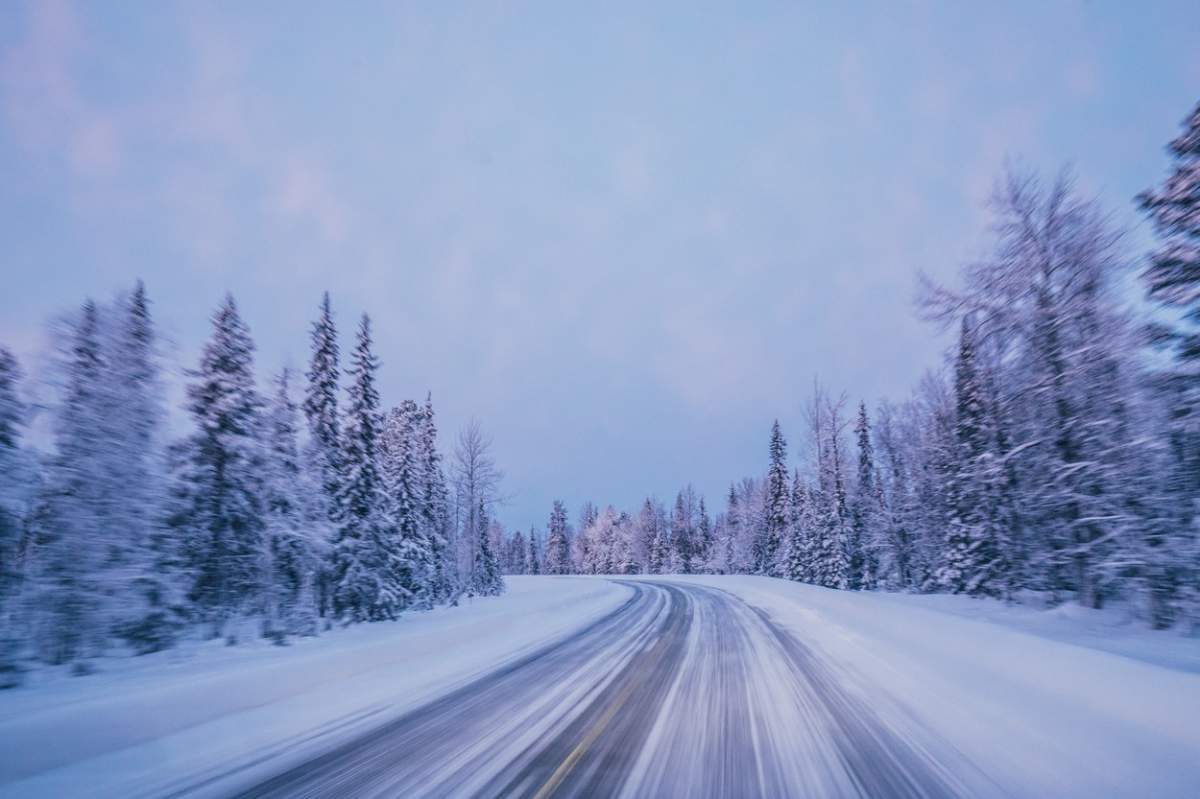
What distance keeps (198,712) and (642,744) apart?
584 cm

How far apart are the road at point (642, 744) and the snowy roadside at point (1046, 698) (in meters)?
0.61

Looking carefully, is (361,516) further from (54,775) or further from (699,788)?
(699,788)

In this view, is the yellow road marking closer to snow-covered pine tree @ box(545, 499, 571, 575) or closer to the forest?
the forest

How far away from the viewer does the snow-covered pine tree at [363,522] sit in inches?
802

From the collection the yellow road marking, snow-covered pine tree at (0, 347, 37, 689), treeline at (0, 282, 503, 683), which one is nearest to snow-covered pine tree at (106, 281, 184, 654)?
treeline at (0, 282, 503, 683)

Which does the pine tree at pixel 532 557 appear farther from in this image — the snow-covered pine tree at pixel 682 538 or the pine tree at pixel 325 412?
the pine tree at pixel 325 412

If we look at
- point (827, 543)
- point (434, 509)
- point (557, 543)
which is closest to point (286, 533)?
point (434, 509)

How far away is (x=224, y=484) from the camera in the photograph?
1675 cm

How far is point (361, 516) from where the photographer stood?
68.2ft

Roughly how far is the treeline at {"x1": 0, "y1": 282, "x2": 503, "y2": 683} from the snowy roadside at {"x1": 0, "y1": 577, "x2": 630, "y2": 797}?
157cm

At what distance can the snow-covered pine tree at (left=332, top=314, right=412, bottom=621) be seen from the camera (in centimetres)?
2038

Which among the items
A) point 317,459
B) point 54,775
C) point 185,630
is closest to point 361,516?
point 317,459

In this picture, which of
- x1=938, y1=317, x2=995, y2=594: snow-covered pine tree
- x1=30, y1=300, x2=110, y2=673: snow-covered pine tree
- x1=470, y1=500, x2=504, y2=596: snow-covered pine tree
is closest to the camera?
x1=30, y1=300, x2=110, y2=673: snow-covered pine tree

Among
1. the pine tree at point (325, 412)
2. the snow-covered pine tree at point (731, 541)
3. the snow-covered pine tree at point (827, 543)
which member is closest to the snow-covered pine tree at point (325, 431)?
the pine tree at point (325, 412)
